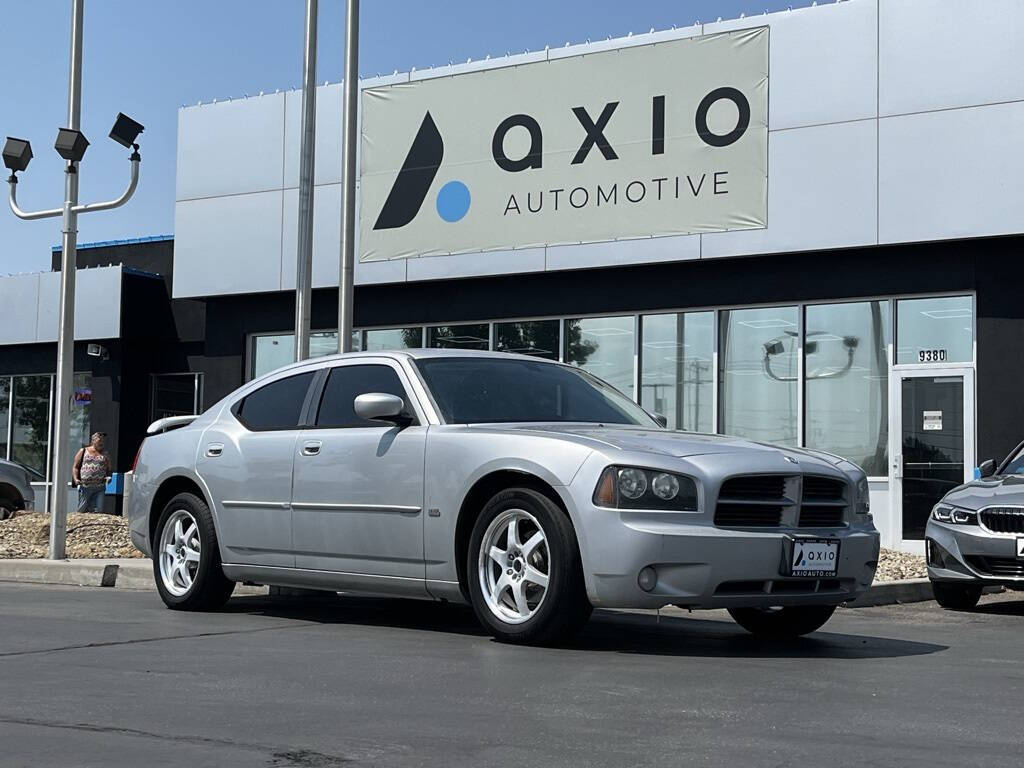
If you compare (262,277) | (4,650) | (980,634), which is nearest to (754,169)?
(262,277)

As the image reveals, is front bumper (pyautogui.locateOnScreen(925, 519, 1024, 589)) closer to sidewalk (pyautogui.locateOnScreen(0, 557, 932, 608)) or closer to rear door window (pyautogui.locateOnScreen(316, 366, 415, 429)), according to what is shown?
sidewalk (pyautogui.locateOnScreen(0, 557, 932, 608))

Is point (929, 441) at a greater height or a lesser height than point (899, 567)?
greater

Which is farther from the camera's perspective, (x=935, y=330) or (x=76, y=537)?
(x=935, y=330)

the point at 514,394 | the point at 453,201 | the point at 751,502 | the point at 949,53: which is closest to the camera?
the point at 751,502

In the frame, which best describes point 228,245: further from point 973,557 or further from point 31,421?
point 973,557

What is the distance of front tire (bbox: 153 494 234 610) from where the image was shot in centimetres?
929

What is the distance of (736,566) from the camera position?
7.05m

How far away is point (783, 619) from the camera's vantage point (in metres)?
8.14

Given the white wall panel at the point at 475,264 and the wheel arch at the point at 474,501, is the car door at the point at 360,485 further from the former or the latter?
the white wall panel at the point at 475,264

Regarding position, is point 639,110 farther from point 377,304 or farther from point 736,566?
point 736,566

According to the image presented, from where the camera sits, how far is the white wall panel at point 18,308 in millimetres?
A: 26945

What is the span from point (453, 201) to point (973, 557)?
1159 cm

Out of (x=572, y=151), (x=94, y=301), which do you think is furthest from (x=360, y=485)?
(x=94, y=301)

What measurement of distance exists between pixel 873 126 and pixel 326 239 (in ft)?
27.4
